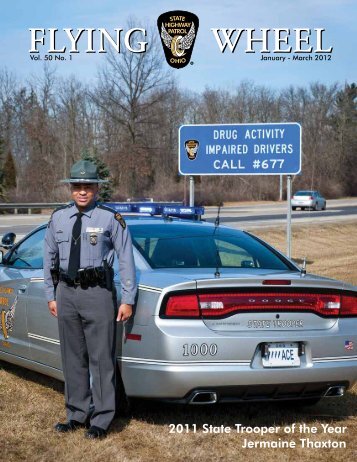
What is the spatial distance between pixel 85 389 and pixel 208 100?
8386 cm

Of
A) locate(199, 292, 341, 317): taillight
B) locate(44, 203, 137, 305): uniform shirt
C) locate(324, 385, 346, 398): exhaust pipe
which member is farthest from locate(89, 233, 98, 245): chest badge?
locate(324, 385, 346, 398): exhaust pipe

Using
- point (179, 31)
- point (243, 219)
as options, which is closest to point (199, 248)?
point (179, 31)

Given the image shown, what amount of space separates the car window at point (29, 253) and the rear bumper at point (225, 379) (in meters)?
1.77

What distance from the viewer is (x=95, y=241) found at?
5.22 metres

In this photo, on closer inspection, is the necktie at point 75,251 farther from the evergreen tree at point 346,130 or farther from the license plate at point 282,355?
the evergreen tree at point 346,130

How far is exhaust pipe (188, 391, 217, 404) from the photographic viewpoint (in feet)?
17.4

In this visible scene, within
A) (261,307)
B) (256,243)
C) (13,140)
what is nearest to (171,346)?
(261,307)

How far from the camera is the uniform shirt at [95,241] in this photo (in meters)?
5.22

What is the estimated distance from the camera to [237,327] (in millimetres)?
5285

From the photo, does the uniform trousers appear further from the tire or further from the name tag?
the tire

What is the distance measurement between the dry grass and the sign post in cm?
919

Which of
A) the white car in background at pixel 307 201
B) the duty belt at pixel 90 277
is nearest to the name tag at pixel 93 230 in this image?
the duty belt at pixel 90 277

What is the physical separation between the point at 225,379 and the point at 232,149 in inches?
443

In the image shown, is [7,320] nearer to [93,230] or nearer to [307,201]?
[93,230]
